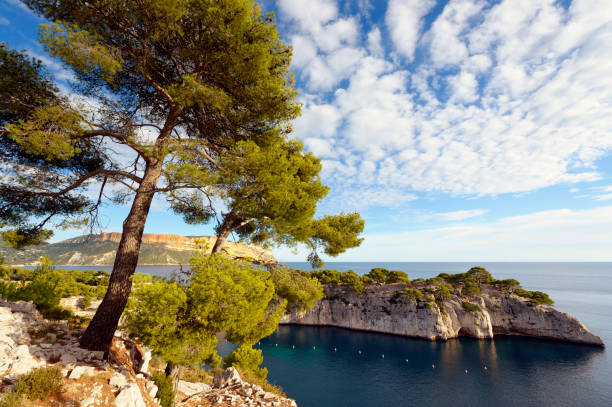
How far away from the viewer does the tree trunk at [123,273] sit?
6477 millimetres

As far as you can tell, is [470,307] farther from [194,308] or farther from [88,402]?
[88,402]

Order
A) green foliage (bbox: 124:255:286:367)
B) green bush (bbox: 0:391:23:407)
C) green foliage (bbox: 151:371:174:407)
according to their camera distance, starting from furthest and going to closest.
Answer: green foliage (bbox: 151:371:174:407) → green foliage (bbox: 124:255:286:367) → green bush (bbox: 0:391:23:407)

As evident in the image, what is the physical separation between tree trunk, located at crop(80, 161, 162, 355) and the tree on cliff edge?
27 millimetres

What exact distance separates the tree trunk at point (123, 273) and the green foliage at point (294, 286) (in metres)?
4.62

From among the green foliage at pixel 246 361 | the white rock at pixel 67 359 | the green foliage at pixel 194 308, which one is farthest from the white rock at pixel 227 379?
the white rock at pixel 67 359

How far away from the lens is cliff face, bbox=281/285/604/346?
40969mm

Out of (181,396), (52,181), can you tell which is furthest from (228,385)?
(52,181)

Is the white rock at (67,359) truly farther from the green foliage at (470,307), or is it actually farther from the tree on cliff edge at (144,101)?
the green foliage at (470,307)

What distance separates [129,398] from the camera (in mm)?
4934

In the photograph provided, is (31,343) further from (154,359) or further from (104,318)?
(154,359)

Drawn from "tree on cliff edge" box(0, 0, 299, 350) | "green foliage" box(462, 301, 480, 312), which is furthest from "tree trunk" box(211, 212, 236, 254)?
"green foliage" box(462, 301, 480, 312)

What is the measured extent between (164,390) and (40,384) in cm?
374

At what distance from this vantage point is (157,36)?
701cm

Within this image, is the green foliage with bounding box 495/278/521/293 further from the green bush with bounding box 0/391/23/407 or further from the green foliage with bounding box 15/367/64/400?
the green bush with bounding box 0/391/23/407
